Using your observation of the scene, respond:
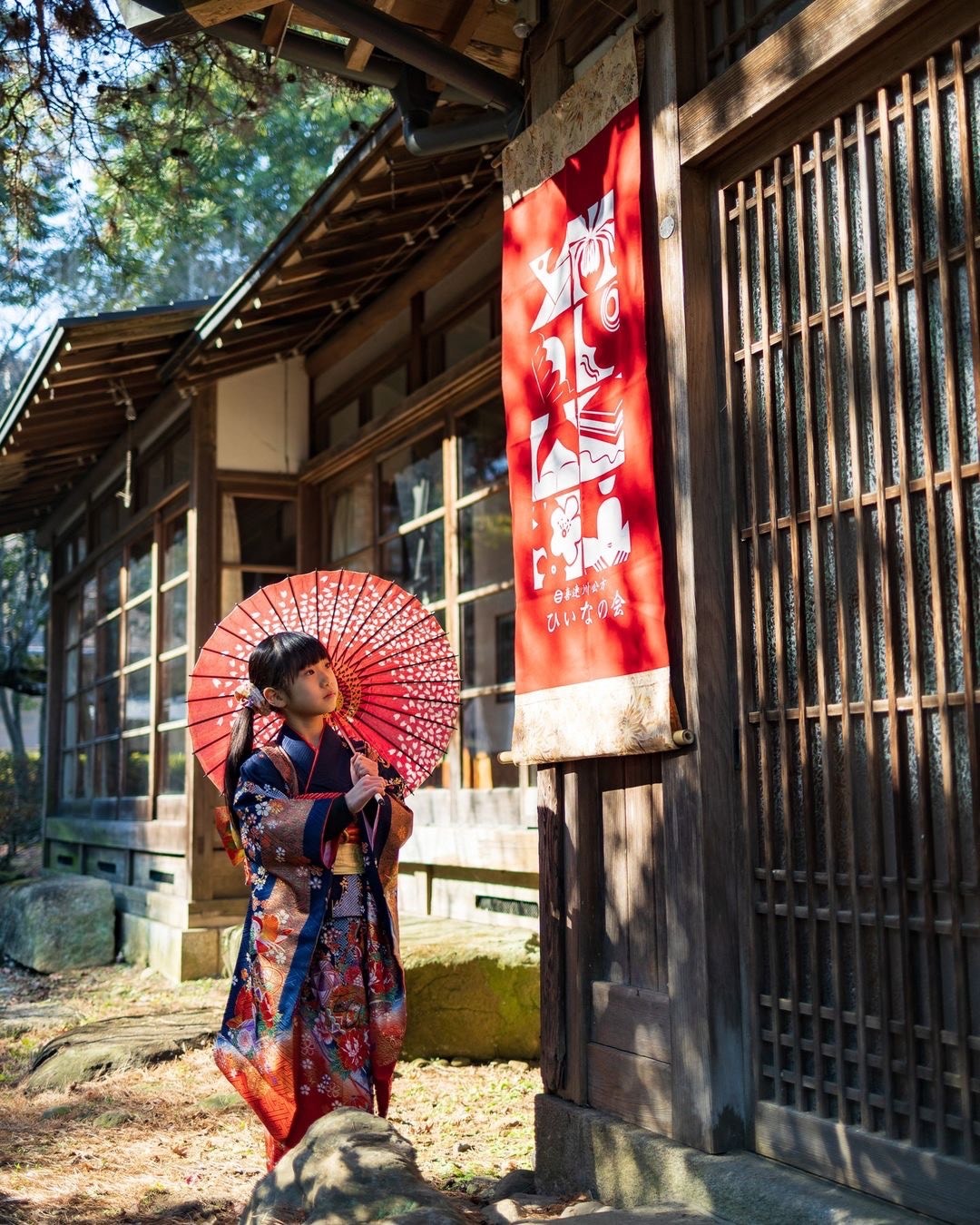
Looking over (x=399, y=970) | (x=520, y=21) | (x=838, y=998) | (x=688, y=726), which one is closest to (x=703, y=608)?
(x=688, y=726)

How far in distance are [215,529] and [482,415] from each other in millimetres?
2405

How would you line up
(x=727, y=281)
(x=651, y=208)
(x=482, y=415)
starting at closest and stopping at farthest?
(x=727, y=281)
(x=651, y=208)
(x=482, y=415)

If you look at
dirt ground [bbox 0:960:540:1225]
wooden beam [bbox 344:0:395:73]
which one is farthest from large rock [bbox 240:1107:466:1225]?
wooden beam [bbox 344:0:395:73]

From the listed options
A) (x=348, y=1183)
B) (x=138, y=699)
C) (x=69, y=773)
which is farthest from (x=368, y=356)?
(x=69, y=773)

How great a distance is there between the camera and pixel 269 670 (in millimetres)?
4141

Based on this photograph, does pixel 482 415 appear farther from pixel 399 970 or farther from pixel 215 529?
pixel 399 970

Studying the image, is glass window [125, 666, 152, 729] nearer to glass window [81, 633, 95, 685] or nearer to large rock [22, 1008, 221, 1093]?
glass window [81, 633, 95, 685]

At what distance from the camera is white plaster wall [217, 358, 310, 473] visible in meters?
9.53

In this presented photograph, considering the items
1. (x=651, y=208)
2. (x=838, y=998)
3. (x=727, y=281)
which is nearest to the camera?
(x=838, y=998)

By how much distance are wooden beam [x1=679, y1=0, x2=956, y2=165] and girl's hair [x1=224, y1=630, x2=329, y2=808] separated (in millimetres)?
1869

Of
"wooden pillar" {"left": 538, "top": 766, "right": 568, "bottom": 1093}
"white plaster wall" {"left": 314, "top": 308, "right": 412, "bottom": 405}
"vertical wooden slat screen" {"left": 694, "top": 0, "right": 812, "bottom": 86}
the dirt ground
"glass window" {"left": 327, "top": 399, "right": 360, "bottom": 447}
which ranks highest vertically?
"white plaster wall" {"left": 314, "top": 308, "right": 412, "bottom": 405}

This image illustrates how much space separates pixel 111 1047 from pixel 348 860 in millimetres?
3142

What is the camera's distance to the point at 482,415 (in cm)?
821

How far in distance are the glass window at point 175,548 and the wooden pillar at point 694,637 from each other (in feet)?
22.3
